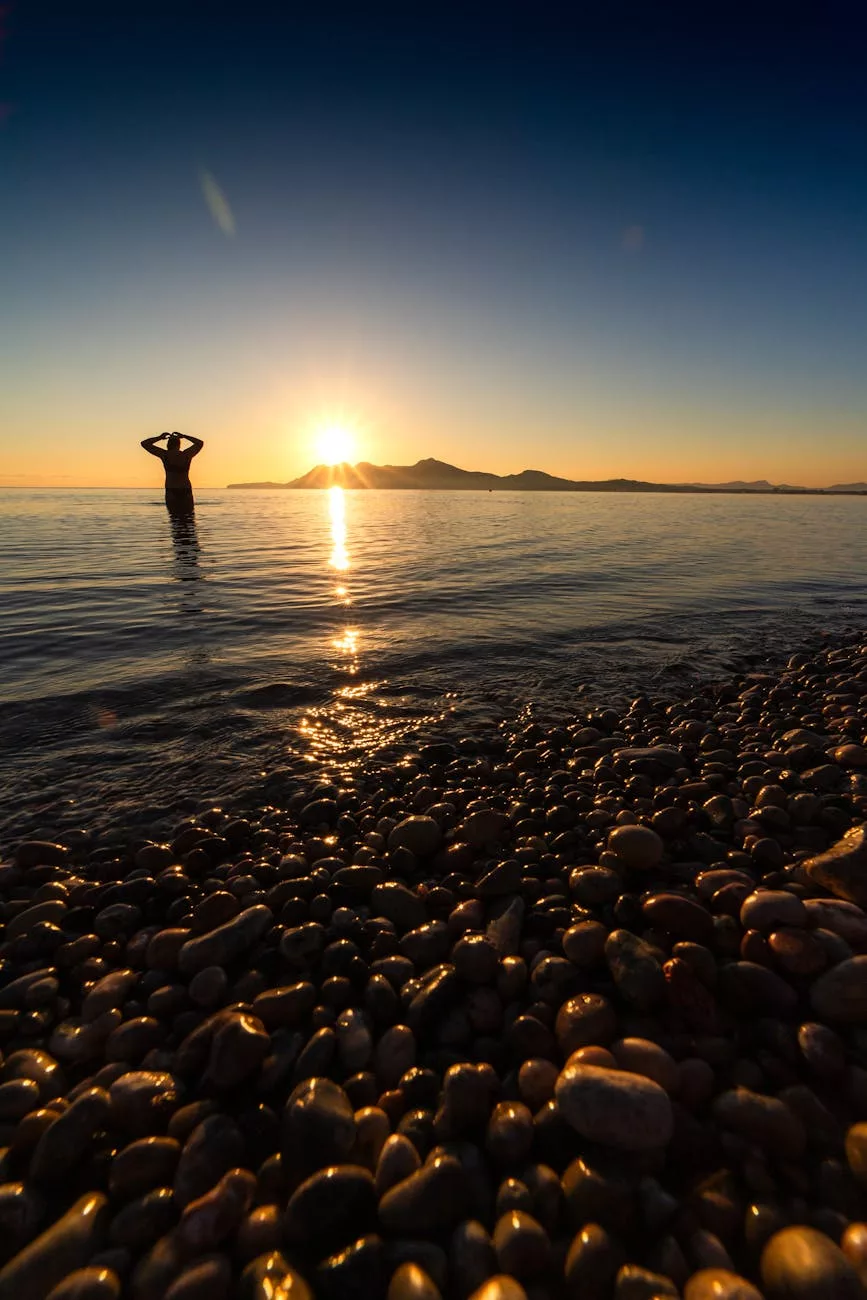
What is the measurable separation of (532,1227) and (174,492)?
4712cm

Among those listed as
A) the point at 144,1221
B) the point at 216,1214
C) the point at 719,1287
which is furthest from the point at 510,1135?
the point at 144,1221

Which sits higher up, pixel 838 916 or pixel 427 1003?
pixel 838 916

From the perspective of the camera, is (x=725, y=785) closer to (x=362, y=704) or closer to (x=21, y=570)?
(x=362, y=704)

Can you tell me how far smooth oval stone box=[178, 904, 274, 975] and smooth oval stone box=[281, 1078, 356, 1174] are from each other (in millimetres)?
1122

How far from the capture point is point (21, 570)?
19.8m

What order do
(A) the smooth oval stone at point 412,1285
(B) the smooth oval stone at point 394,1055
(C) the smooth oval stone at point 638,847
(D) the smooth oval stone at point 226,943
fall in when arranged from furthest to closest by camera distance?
(C) the smooth oval stone at point 638,847 → (D) the smooth oval stone at point 226,943 → (B) the smooth oval stone at point 394,1055 → (A) the smooth oval stone at point 412,1285

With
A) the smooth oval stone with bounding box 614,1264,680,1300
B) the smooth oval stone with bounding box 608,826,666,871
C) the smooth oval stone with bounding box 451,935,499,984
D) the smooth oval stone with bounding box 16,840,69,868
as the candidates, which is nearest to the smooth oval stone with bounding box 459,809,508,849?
the smooth oval stone with bounding box 608,826,666,871

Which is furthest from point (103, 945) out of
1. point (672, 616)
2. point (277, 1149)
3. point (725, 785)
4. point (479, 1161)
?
point (672, 616)

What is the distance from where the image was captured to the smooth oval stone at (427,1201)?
2.22 metres

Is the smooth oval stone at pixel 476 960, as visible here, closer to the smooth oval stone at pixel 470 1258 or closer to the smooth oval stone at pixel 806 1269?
the smooth oval stone at pixel 470 1258

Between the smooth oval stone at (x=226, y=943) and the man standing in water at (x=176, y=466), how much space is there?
33.9 metres

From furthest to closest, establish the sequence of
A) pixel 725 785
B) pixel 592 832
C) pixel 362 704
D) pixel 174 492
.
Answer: pixel 174 492
pixel 362 704
pixel 725 785
pixel 592 832

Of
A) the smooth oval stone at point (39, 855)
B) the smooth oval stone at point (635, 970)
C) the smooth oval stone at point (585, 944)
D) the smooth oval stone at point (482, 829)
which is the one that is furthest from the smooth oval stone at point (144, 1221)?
the smooth oval stone at point (39, 855)

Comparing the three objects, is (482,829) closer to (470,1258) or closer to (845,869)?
(845,869)
